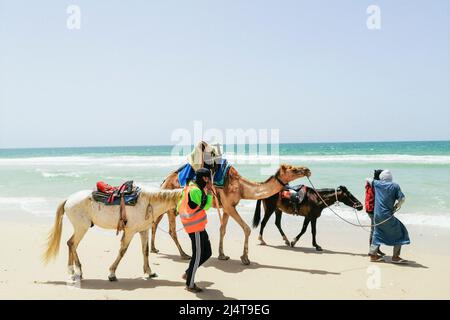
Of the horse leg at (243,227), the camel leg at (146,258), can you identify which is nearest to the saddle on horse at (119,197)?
the camel leg at (146,258)

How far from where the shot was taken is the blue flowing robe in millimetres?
7387

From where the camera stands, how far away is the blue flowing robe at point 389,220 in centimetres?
739

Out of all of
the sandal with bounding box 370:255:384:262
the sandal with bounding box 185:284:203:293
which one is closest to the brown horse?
the sandal with bounding box 370:255:384:262

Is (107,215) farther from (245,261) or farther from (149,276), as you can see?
(245,261)

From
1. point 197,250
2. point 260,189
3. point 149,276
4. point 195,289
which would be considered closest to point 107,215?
point 149,276

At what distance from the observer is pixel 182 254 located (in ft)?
25.2

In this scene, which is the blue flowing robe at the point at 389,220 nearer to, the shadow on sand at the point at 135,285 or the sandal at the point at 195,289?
the shadow on sand at the point at 135,285

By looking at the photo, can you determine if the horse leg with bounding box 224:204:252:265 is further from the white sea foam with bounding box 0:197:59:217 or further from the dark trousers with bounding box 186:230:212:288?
the white sea foam with bounding box 0:197:59:217

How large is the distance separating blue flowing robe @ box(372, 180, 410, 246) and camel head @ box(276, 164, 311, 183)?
1471mm

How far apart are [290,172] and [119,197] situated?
3290 millimetres
